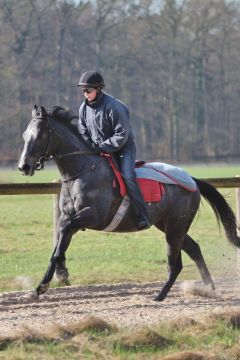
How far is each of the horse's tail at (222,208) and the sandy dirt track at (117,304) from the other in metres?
0.61

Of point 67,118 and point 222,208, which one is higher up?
point 67,118

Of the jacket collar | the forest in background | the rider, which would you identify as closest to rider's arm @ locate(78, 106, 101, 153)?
the rider

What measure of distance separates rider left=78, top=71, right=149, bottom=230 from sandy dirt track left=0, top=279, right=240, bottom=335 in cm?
90

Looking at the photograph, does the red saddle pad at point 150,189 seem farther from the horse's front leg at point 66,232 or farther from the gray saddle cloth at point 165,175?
the horse's front leg at point 66,232

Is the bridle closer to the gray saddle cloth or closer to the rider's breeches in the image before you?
the rider's breeches

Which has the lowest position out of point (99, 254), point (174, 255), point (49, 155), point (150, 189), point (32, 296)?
point (99, 254)

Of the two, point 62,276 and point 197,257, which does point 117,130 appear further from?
point 62,276

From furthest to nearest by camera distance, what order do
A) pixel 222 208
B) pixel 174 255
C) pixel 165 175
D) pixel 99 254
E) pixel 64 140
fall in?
pixel 99 254
pixel 222 208
pixel 174 255
pixel 165 175
pixel 64 140

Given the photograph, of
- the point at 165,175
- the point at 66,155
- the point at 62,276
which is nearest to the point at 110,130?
the point at 66,155

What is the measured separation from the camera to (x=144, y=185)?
31.8 feet

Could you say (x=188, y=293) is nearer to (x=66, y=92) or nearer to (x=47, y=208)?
(x=47, y=208)

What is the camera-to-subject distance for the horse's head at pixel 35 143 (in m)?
8.78

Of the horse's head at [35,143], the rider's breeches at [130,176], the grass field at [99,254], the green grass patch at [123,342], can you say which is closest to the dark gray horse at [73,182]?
the horse's head at [35,143]

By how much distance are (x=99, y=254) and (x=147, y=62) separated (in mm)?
60258
